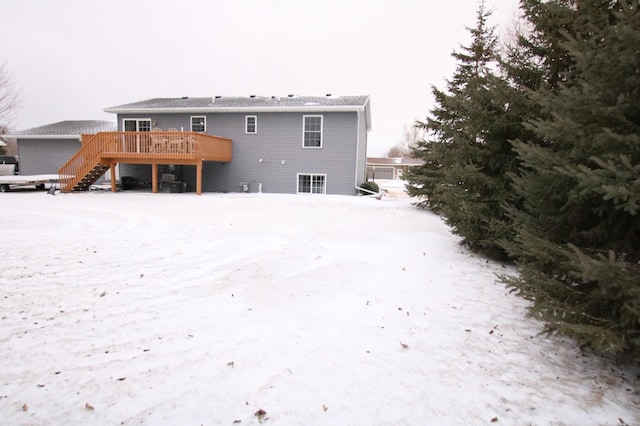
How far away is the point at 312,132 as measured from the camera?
16359 mm

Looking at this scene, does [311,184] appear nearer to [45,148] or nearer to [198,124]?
[198,124]

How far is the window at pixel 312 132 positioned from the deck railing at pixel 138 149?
4.30m

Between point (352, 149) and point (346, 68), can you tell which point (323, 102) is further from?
point (346, 68)

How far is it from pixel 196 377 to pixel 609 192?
3.09 m

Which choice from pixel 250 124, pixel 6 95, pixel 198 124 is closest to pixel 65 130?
pixel 6 95

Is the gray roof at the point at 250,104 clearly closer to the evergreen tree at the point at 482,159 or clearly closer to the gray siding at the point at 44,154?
the gray siding at the point at 44,154

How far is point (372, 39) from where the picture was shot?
90.6 feet

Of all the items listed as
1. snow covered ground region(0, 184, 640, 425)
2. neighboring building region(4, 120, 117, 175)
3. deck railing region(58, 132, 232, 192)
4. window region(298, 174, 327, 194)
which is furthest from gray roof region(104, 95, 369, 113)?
snow covered ground region(0, 184, 640, 425)

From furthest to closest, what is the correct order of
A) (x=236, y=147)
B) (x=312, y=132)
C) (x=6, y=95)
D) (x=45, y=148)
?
(x=6, y=95) → (x=45, y=148) → (x=236, y=147) → (x=312, y=132)

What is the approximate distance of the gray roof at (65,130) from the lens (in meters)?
19.9

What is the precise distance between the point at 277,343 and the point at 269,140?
1469 centimetres

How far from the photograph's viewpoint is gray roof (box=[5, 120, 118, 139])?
1986 cm

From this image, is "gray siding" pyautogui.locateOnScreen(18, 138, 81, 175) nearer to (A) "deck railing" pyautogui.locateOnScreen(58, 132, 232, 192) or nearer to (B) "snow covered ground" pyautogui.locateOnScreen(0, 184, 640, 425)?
(A) "deck railing" pyautogui.locateOnScreen(58, 132, 232, 192)

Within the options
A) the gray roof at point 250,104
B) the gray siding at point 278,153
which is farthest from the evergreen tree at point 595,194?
the gray roof at point 250,104
